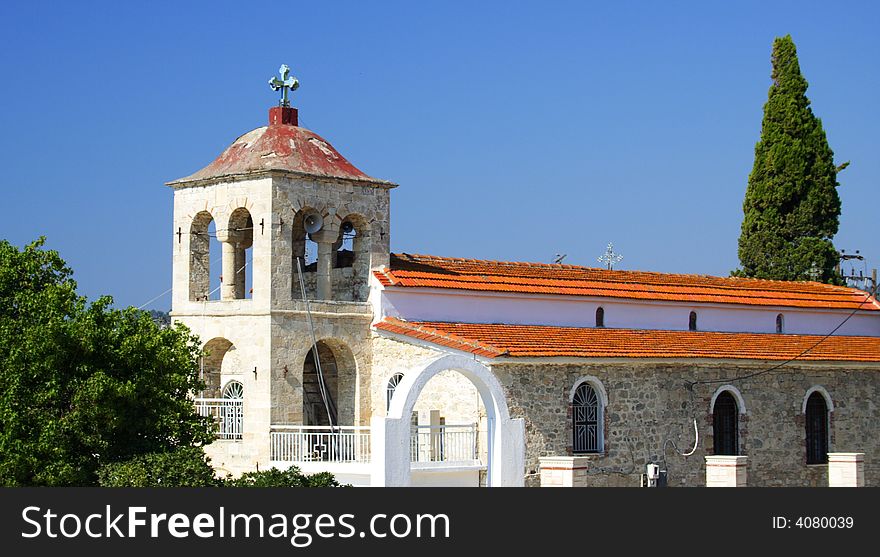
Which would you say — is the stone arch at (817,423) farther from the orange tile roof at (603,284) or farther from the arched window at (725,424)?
the orange tile roof at (603,284)

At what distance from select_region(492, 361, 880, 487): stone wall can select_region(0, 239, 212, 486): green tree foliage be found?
264 inches

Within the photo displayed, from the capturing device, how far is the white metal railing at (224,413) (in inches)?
1288

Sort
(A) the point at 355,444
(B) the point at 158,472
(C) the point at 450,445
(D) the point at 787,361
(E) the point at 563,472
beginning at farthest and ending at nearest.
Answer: (D) the point at 787,361
(A) the point at 355,444
(C) the point at 450,445
(E) the point at 563,472
(B) the point at 158,472

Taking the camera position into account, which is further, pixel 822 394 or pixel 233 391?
pixel 822 394

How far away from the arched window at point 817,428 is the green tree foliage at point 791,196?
37.0 feet

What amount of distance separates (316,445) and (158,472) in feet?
15.5

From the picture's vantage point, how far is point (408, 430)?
26.1 meters

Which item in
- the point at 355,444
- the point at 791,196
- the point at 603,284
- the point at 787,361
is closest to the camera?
the point at 355,444

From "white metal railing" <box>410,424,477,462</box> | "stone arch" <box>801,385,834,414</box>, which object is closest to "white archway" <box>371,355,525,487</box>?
"white metal railing" <box>410,424,477,462</box>

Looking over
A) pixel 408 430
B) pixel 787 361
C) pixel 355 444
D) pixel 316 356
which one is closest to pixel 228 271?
pixel 316 356

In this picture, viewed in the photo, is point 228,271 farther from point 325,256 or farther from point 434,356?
point 434,356

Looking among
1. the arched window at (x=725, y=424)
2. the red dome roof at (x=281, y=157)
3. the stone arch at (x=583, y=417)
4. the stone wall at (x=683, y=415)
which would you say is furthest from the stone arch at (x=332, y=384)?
the arched window at (x=725, y=424)

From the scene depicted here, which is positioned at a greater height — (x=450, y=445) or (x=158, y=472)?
(x=450, y=445)

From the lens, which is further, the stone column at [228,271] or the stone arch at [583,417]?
the stone column at [228,271]
